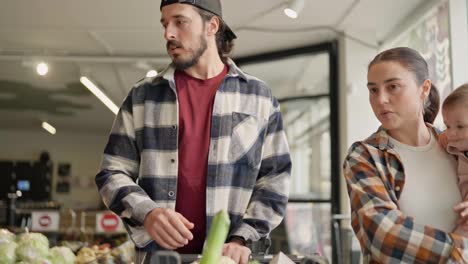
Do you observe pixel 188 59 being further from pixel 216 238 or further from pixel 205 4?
pixel 216 238

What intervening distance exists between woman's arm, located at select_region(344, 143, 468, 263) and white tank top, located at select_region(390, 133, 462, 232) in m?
0.04

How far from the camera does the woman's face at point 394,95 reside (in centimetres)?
127

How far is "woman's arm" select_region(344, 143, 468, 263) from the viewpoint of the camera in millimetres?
1096

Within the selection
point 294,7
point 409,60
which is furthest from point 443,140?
point 294,7

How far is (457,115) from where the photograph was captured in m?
1.21

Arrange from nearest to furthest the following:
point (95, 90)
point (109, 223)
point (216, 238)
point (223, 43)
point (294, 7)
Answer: point (216, 238)
point (223, 43)
point (294, 7)
point (109, 223)
point (95, 90)

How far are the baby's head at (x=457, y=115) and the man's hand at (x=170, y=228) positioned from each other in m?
0.60

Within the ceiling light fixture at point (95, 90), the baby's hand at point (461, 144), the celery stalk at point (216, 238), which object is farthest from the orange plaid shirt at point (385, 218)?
the ceiling light fixture at point (95, 90)

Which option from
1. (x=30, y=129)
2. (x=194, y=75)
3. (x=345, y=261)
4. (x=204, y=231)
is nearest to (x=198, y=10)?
(x=194, y=75)

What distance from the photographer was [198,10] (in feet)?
5.16

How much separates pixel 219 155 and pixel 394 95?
1.61 ft

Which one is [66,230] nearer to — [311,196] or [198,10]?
[311,196]

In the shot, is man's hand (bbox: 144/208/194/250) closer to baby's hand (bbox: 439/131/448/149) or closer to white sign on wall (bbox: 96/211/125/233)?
baby's hand (bbox: 439/131/448/149)

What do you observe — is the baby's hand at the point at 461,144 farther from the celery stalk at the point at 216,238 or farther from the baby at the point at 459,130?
the celery stalk at the point at 216,238
